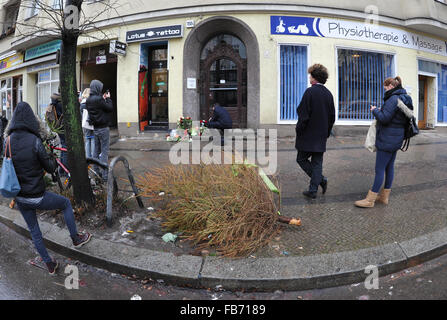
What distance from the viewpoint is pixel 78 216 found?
A: 13.0 feet

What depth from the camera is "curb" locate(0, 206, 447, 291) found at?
2779 mm

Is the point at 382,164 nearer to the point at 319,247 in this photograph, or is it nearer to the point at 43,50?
the point at 319,247

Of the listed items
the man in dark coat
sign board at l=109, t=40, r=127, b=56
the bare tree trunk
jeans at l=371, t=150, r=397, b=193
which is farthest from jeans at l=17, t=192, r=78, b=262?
sign board at l=109, t=40, r=127, b=56

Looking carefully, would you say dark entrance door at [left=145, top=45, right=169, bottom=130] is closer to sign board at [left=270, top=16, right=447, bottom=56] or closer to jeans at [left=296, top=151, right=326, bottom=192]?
sign board at [left=270, top=16, right=447, bottom=56]

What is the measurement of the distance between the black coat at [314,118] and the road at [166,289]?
2103mm

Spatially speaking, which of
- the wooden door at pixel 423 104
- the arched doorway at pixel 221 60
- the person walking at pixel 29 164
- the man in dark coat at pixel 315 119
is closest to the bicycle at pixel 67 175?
the person walking at pixel 29 164

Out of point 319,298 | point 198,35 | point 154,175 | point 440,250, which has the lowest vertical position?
point 319,298

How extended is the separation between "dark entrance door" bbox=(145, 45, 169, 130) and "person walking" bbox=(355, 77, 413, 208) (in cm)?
1003

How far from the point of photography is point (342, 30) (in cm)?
1209

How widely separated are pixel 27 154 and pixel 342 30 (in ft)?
40.8

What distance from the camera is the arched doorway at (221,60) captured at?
1188cm

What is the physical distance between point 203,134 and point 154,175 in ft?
23.6

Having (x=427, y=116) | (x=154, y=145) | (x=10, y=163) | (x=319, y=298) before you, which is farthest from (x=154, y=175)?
(x=427, y=116)
